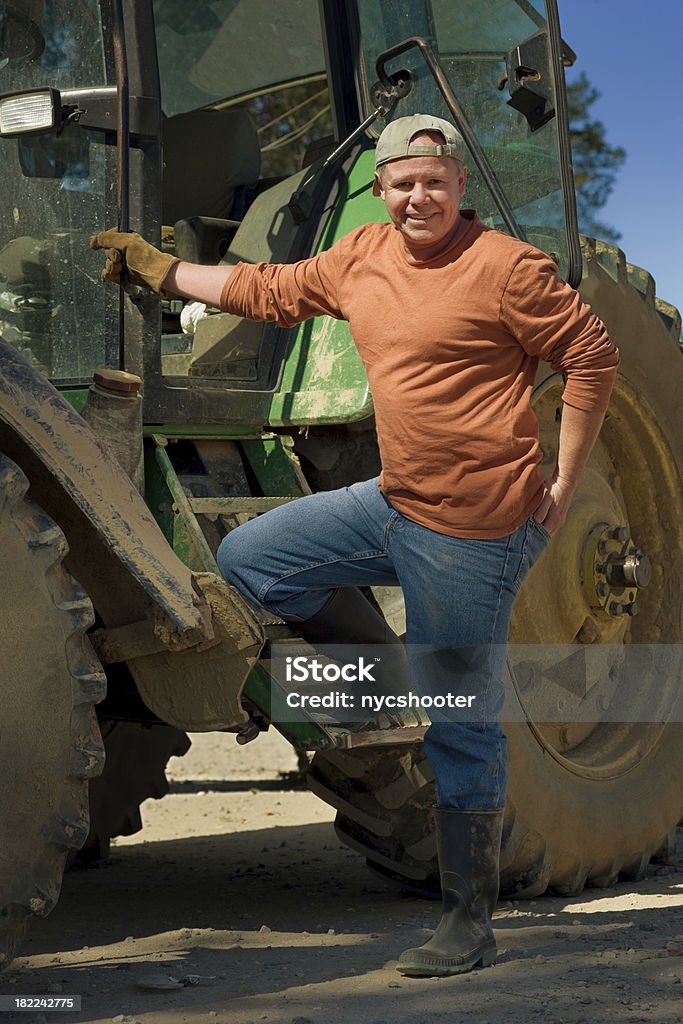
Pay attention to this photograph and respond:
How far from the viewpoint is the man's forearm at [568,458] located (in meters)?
3.37

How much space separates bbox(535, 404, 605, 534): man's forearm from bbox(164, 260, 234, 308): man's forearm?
2.91 ft

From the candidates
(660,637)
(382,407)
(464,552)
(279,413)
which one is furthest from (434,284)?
(660,637)

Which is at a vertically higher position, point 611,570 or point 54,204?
point 54,204

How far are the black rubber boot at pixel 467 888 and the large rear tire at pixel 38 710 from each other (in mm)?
833

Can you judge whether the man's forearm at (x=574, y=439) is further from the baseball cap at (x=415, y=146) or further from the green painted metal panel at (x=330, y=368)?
the green painted metal panel at (x=330, y=368)

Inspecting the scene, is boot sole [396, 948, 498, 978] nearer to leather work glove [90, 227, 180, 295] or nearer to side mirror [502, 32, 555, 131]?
leather work glove [90, 227, 180, 295]

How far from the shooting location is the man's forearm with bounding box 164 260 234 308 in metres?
3.59

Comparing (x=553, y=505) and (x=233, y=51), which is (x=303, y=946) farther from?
(x=233, y=51)

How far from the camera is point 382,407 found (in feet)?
11.1

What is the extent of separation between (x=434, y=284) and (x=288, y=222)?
1164mm

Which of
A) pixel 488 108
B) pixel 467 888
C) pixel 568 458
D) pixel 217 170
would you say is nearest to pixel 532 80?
pixel 488 108

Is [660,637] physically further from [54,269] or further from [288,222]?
[54,269]

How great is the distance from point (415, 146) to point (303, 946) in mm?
1979

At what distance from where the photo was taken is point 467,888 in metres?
3.36
